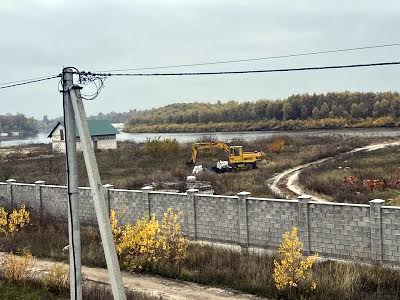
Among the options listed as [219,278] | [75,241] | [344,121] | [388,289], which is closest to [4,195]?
[219,278]

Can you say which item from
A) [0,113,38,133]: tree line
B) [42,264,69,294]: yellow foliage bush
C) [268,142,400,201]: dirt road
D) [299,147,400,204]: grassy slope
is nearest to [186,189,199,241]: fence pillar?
[42,264,69,294]: yellow foliage bush

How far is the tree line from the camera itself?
174500mm

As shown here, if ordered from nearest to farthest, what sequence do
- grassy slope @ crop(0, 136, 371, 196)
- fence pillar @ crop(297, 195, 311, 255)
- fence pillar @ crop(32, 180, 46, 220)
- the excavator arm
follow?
1. fence pillar @ crop(297, 195, 311, 255)
2. fence pillar @ crop(32, 180, 46, 220)
3. grassy slope @ crop(0, 136, 371, 196)
4. the excavator arm

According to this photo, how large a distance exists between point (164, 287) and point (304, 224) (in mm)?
3910

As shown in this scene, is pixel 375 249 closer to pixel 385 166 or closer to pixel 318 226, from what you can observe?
pixel 318 226

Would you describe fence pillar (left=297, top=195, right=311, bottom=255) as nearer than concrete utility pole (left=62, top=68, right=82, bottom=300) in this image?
No

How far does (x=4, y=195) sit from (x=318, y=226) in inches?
540

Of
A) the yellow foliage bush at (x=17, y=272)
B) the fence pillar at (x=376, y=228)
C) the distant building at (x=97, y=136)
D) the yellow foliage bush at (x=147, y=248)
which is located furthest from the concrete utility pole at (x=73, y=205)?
the distant building at (x=97, y=136)

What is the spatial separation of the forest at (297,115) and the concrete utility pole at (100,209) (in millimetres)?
92384

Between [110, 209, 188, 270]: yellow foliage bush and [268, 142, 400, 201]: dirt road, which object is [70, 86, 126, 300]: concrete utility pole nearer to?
[110, 209, 188, 270]: yellow foliage bush

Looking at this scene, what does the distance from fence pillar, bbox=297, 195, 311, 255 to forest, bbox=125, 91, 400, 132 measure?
85997 millimetres

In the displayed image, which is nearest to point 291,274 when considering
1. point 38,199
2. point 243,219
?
point 243,219

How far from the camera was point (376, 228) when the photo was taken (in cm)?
1122

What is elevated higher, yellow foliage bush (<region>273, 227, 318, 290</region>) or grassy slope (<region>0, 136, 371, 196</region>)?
grassy slope (<region>0, 136, 371, 196</region>)
